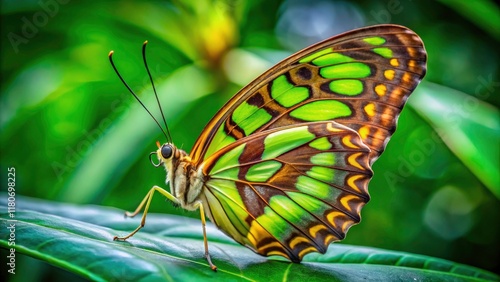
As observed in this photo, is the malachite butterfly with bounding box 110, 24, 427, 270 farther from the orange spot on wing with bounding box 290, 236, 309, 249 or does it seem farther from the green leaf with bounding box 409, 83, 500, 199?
the green leaf with bounding box 409, 83, 500, 199

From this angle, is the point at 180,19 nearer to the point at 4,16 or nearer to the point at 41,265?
the point at 4,16

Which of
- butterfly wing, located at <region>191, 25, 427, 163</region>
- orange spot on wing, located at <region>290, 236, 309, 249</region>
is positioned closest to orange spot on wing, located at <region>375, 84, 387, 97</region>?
butterfly wing, located at <region>191, 25, 427, 163</region>

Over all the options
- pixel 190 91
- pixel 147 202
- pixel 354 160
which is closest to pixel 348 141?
pixel 354 160

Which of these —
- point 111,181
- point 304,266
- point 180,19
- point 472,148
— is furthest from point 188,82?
point 304,266

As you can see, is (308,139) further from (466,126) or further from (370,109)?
(466,126)

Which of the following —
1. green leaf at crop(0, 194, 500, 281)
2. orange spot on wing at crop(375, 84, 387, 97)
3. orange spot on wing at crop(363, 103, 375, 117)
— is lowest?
green leaf at crop(0, 194, 500, 281)

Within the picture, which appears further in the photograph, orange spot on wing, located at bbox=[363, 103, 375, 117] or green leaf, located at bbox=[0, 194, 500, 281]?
orange spot on wing, located at bbox=[363, 103, 375, 117]
